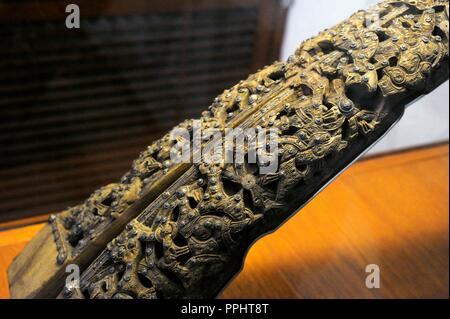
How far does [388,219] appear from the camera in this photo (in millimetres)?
1739

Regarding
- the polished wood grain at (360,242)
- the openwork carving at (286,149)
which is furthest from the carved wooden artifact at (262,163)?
the polished wood grain at (360,242)

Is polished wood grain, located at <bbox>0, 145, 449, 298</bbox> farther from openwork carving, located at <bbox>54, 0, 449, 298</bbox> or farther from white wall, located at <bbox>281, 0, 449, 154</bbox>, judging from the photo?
openwork carving, located at <bbox>54, 0, 449, 298</bbox>

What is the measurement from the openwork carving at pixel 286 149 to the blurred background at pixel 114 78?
1.69ft

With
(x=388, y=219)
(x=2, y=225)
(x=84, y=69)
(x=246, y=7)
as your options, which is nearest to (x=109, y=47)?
(x=84, y=69)

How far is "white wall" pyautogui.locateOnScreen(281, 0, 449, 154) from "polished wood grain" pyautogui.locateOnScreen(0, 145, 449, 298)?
0.07 meters

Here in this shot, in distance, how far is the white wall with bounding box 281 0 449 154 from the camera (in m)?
1.61

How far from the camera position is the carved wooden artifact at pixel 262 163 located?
104 centimetres

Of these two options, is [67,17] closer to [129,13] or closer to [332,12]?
[129,13]

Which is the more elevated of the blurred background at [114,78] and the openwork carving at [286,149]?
the blurred background at [114,78]

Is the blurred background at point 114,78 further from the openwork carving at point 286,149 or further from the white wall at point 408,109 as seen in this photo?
the openwork carving at point 286,149

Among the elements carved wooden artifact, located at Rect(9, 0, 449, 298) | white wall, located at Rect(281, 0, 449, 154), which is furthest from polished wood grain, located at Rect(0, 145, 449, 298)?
carved wooden artifact, located at Rect(9, 0, 449, 298)

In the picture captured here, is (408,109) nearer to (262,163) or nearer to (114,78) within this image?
(114,78)

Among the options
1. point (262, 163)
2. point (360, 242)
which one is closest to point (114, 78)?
point (360, 242)

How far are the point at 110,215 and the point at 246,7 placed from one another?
0.96m
